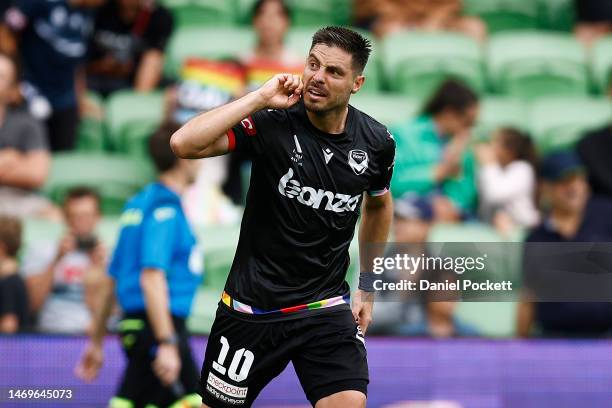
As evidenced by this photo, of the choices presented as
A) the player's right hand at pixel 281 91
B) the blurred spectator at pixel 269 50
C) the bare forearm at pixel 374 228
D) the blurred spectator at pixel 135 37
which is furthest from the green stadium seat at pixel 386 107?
the player's right hand at pixel 281 91

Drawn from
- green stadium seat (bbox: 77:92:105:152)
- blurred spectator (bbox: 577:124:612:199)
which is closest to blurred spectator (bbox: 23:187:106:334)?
green stadium seat (bbox: 77:92:105:152)

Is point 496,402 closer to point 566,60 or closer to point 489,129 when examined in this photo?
point 489,129

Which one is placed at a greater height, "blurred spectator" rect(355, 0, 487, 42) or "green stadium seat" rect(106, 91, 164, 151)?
"blurred spectator" rect(355, 0, 487, 42)

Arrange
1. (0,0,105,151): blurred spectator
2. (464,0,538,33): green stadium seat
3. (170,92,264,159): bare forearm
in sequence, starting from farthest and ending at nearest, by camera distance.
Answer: (464,0,538,33): green stadium seat, (0,0,105,151): blurred spectator, (170,92,264,159): bare forearm

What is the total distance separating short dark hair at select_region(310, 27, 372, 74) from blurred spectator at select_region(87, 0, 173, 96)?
17.3 ft

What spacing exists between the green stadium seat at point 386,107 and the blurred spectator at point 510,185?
798 millimetres

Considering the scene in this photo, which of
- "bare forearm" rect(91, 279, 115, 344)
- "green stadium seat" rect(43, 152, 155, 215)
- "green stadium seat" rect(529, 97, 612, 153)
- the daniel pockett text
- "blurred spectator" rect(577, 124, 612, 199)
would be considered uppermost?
"green stadium seat" rect(529, 97, 612, 153)

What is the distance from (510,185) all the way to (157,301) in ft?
12.2

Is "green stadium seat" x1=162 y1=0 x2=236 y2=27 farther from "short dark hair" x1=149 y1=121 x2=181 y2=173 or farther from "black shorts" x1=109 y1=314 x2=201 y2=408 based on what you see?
"black shorts" x1=109 y1=314 x2=201 y2=408

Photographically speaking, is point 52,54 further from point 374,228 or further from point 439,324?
point 374,228

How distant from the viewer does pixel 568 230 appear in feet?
28.2

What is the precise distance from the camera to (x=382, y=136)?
556 cm

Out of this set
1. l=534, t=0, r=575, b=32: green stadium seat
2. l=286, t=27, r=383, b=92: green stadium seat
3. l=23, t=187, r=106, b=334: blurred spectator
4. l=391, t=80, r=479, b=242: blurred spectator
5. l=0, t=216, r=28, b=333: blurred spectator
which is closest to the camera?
l=0, t=216, r=28, b=333: blurred spectator

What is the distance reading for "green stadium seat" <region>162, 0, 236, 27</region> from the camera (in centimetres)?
1130
